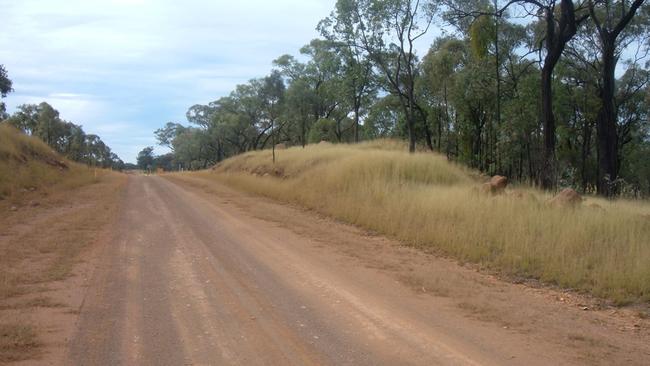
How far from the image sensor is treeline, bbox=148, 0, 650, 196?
2159 cm

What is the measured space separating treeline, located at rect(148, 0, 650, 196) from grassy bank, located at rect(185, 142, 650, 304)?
5434 millimetres

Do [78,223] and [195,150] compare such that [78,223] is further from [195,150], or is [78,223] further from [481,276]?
[195,150]

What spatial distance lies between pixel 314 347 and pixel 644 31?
31.9 metres

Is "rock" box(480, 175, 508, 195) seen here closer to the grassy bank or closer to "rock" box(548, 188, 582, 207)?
the grassy bank

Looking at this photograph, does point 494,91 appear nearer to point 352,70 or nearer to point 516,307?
point 352,70

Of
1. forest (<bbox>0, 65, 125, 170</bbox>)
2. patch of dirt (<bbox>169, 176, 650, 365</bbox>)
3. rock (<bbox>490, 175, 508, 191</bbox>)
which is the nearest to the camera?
patch of dirt (<bbox>169, 176, 650, 365</bbox>)

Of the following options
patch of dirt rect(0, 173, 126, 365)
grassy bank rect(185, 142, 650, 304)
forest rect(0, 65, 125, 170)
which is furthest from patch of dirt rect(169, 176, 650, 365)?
forest rect(0, 65, 125, 170)

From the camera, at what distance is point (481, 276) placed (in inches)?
329

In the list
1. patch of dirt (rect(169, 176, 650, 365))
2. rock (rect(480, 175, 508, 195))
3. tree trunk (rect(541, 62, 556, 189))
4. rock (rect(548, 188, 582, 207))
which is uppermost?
tree trunk (rect(541, 62, 556, 189))

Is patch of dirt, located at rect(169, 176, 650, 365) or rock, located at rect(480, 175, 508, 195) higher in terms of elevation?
rock, located at rect(480, 175, 508, 195)

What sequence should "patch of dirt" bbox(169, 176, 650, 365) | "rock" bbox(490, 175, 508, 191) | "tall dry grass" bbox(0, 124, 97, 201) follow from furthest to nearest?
"tall dry grass" bbox(0, 124, 97, 201) < "rock" bbox(490, 175, 508, 191) < "patch of dirt" bbox(169, 176, 650, 365)

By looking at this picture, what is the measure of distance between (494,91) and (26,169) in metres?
25.7

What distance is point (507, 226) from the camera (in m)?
9.94

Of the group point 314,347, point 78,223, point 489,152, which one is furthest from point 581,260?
point 489,152
